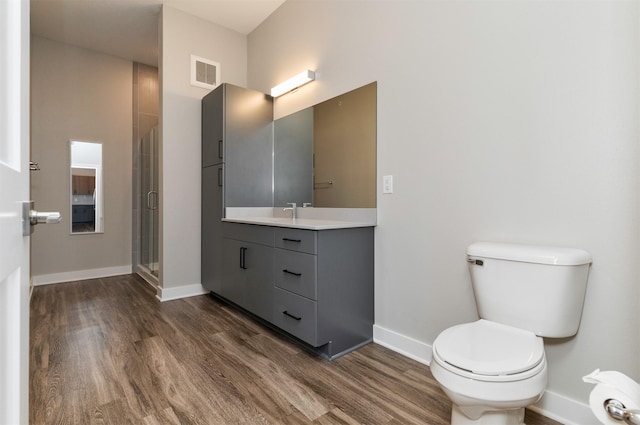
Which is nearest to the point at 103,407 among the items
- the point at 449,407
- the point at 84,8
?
the point at 449,407

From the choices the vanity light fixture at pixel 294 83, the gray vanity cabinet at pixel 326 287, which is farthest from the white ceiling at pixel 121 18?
the gray vanity cabinet at pixel 326 287

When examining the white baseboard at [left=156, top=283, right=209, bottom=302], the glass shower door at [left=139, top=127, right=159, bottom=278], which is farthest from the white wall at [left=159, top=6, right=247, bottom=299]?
the glass shower door at [left=139, top=127, right=159, bottom=278]

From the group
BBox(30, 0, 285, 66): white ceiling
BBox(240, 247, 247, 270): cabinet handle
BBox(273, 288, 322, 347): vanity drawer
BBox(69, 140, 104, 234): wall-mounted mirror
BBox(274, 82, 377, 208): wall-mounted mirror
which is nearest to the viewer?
BBox(273, 288, 322, 347): vanity drawer

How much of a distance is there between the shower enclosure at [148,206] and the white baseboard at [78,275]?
0.23 meters

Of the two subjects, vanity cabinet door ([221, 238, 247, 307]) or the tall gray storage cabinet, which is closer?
vanity cabinet door ([221, 238, 247, 307])

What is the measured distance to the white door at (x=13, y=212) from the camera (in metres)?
0.54

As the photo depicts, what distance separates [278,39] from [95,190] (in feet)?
9.39

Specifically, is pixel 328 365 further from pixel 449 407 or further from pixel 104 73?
pixel 104 73

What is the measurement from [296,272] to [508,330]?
3.79 feet

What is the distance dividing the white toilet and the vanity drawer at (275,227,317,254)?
2.76 ft

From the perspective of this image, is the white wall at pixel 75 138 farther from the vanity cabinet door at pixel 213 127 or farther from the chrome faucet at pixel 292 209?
the chrome faucet at pixel 292 209

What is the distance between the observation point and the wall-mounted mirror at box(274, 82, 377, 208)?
224 centimetres

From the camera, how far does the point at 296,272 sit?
80.4 inches

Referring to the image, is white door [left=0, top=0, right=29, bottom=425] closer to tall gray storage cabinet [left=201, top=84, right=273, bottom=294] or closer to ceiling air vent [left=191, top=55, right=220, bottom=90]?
tall gray storage cabinet [left=201, top=84, right=273, bottom=294]
